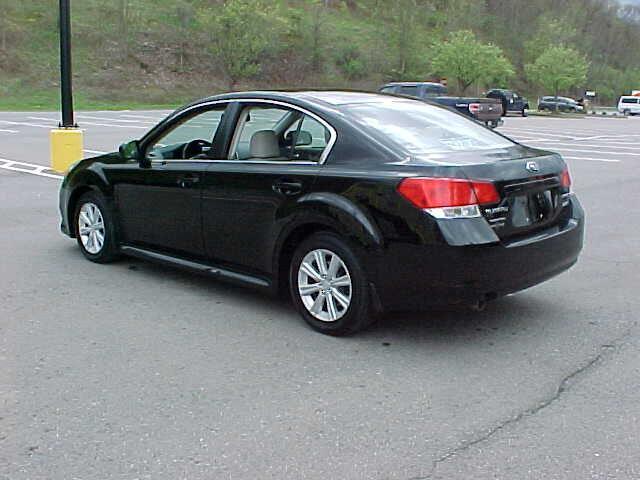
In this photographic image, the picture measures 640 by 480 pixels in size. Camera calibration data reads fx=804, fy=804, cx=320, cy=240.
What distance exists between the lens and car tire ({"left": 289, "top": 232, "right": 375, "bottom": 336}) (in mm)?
4977

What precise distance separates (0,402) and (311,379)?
1.62 meters

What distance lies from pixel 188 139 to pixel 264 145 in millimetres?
1035

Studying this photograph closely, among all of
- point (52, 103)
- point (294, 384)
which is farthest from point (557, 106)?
point (294, 384)

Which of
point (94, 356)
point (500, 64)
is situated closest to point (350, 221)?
point (94, 356)

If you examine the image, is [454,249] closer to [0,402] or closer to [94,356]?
[94,356]

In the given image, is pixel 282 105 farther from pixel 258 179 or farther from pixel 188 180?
pixel 188 180

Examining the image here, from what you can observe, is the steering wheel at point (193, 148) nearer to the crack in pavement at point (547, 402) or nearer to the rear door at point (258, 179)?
the rear door at point (258, 179)

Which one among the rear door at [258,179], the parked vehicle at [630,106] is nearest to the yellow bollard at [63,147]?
the rear door at [258,179]

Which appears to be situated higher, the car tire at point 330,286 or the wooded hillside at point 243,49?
the wooded hillside at point 243,49

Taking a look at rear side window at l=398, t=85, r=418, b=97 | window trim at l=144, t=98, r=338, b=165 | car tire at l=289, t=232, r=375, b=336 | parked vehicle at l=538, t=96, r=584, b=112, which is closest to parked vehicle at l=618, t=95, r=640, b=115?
parked vehicle at l=538, t=96, r=584, b=112

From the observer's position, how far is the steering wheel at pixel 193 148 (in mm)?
6270

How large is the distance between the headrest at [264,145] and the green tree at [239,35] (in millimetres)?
48988

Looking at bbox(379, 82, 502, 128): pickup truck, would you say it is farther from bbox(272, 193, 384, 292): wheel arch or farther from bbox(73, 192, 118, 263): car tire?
bbox(272, 193, 384, 292): wheel arch

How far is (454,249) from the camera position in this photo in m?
4.66
